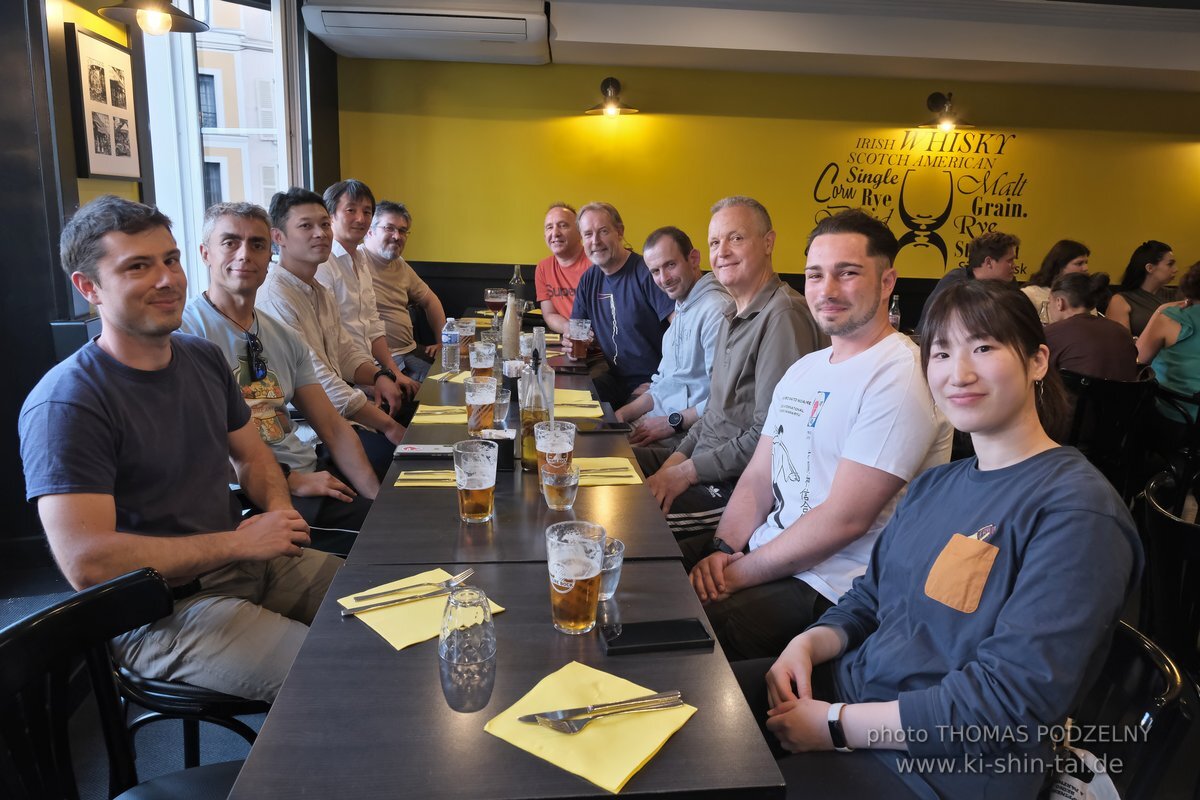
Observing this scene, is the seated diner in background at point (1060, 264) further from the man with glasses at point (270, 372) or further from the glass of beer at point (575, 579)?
the glass of beer at point (575, 579)

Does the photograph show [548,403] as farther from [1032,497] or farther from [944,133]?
[944,133]

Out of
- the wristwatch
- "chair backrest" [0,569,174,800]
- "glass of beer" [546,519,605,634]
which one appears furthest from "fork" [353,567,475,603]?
the wristwatch

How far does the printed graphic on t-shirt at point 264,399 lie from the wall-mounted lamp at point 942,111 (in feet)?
18.7

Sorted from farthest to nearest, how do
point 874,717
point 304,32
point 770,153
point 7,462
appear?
1. point 770,153
2. point 304,32
3. point 7,462
4. point 874,717

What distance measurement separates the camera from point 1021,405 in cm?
125

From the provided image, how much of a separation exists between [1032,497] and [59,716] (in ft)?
4.84

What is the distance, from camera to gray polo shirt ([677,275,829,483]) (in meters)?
2.38

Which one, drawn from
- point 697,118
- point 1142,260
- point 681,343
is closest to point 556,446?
point 681,343

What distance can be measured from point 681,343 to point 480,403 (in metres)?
1.37

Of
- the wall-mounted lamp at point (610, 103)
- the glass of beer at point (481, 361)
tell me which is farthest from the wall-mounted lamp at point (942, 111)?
the glass of beer at point (481, 361)

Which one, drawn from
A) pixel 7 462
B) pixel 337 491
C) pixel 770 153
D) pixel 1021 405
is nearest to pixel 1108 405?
pixel 1021 405

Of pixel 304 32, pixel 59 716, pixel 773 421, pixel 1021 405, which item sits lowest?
pixel 59 716

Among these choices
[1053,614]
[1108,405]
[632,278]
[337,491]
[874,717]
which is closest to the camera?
[1053,614]

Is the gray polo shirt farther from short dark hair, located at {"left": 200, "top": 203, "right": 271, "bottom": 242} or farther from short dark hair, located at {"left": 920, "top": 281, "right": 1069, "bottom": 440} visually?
short dark hair, located at {"left": 200, "top": 203, "right": 271, "bottom": 242}
